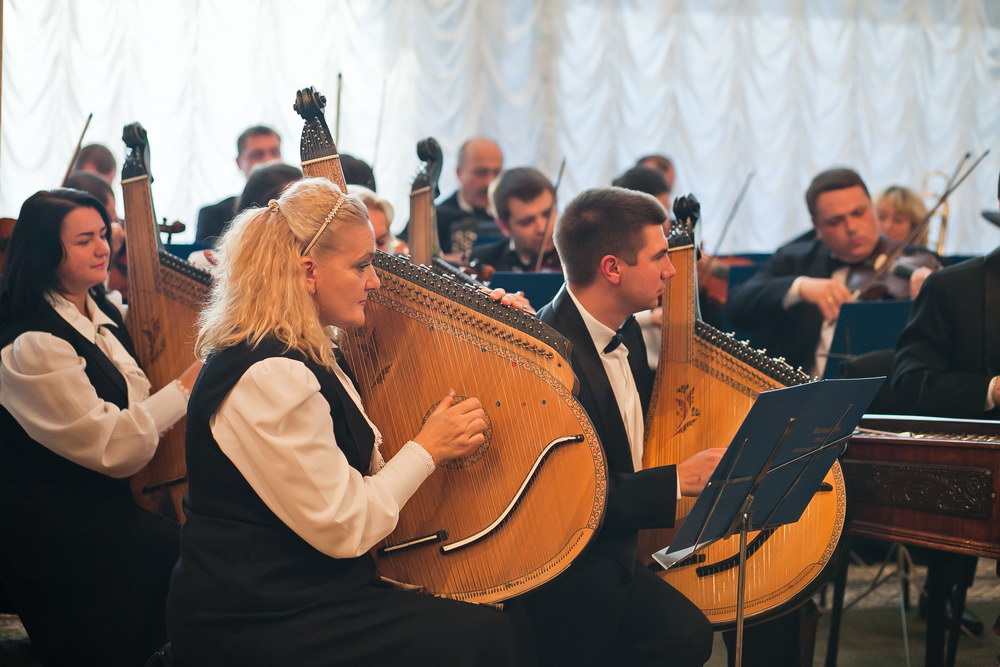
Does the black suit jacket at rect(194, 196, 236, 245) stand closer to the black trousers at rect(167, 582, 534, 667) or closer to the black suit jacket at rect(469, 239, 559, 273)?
the black suit jacket at rect(469, 239, 559, 273)

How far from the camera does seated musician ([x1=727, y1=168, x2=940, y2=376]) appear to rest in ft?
13.7

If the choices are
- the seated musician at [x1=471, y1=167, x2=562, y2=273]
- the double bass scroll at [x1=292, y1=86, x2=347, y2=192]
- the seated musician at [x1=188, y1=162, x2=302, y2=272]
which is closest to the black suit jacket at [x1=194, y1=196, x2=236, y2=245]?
the seated musician at [x1=188, y1=162, x2=302, y2=272]

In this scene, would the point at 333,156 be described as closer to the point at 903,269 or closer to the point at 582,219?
the point at 582,219

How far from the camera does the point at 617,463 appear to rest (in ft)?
8.09

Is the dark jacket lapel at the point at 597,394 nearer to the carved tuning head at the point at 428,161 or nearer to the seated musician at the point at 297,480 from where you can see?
the seated musician at the point at 297,480

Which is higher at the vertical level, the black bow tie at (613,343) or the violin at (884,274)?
the violin at (884,274)

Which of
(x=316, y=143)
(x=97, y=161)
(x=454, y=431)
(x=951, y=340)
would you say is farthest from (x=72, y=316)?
(x=97, y=161)

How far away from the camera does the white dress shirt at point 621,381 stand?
2.56m

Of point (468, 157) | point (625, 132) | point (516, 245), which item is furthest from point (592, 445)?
point (625, 132)

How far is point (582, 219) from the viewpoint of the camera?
267 centimetres

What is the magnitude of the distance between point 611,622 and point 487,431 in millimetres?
601

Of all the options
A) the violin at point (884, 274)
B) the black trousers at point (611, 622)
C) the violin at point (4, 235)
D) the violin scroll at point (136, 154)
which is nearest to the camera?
the black trousers at point (611, 622)

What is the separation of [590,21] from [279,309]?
6821 millimetres

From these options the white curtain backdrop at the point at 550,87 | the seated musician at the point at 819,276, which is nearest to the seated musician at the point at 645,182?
the seated musician at the point at 819,276
